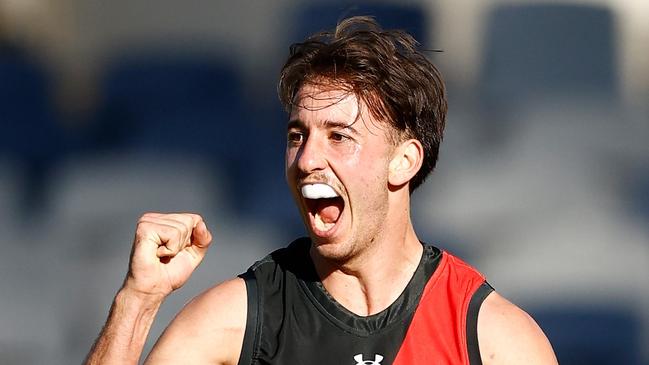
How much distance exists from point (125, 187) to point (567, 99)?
151 cm

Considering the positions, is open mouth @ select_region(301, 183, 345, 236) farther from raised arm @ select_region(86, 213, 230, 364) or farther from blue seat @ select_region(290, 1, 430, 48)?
blue seat @ select_region(290, 1, 430, 48)

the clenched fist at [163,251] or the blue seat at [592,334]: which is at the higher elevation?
the clenched fist at [163,251]

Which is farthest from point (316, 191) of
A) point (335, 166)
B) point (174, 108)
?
point (174, 108)

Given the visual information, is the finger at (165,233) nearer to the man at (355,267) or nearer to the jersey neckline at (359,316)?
the man at (355,267)

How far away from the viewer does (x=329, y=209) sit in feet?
8.61

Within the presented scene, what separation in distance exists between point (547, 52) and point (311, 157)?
1670mm

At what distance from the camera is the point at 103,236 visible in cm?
397

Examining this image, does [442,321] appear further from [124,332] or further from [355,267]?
[124,332]

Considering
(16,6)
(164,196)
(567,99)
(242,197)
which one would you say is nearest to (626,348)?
(567,99)

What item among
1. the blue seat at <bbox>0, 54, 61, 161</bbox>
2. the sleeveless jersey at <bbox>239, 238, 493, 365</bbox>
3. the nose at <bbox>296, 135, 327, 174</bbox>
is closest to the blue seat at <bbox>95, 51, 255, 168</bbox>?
the blue seat at <bbox>0, 54, 61, 161</bbox>

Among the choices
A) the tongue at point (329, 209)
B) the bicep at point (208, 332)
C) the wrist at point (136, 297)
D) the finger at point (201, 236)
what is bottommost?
the bicep at point (208, 332)

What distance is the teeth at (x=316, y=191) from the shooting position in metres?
2.56

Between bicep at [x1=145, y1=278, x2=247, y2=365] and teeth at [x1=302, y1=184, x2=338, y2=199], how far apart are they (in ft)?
0.89

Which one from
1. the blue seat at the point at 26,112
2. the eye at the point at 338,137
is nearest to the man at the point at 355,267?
the eye at the point at 338,137
